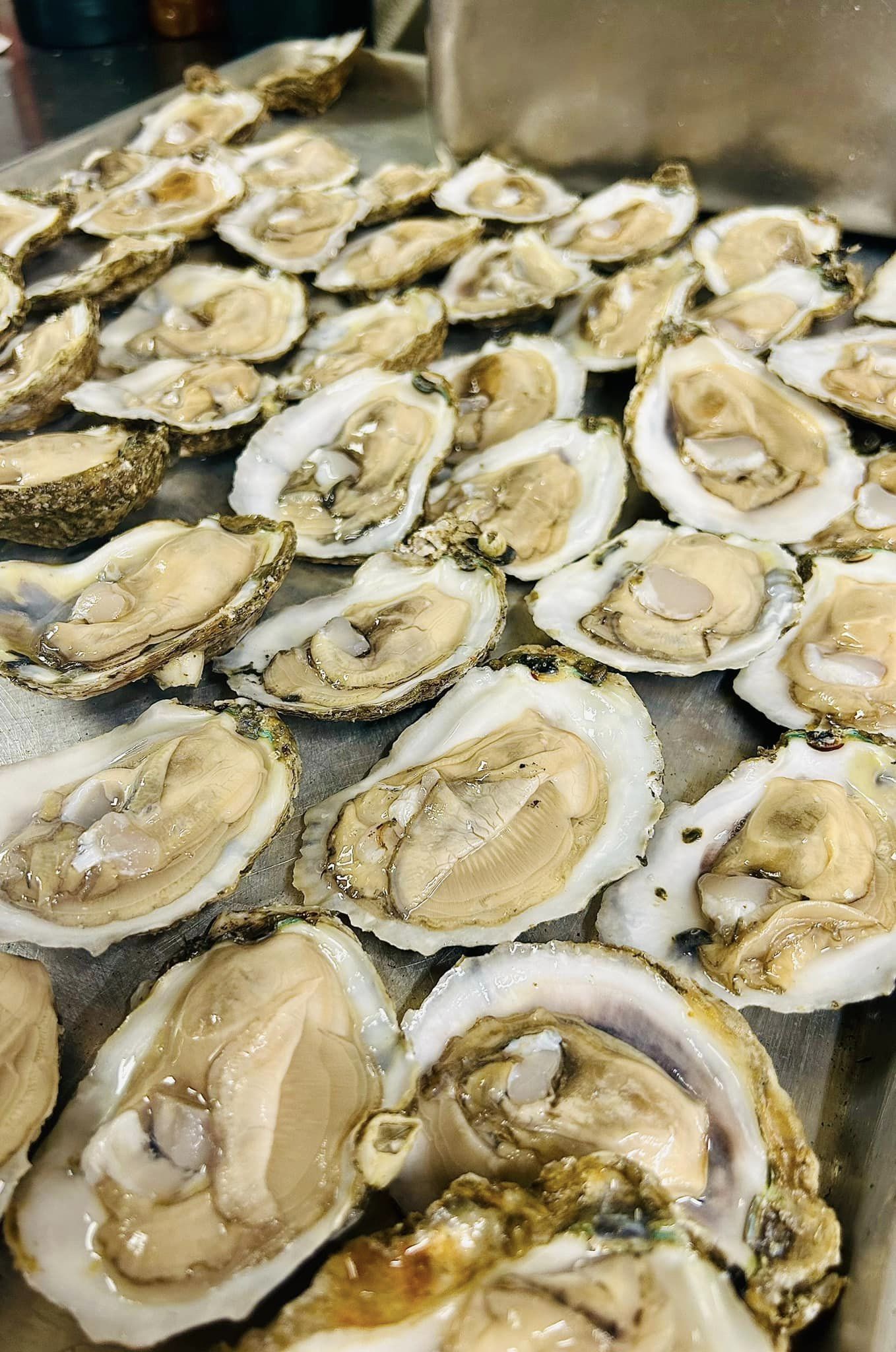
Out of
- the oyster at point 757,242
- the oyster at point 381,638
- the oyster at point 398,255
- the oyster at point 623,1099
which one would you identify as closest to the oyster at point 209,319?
the oyster at point 398,255

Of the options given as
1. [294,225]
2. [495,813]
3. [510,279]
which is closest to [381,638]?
[495,813]

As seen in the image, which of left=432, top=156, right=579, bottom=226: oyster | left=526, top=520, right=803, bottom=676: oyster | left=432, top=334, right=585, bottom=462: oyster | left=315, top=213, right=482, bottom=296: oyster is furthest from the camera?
left=432, top=156, right=579, bottom=226: oyster

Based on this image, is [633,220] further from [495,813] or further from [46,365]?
[495,813]

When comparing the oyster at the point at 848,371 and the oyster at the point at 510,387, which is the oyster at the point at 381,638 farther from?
the oyster at the point at 848,371

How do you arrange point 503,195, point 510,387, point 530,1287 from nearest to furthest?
point 530,1287 < point 510,387 < point 503,195

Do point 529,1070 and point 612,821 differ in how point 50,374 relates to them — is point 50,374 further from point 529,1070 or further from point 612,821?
point 529,1070

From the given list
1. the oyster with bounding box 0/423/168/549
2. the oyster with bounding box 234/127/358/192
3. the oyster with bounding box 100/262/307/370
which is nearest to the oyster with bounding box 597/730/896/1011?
the oyster with bounding box 0/423/168/549

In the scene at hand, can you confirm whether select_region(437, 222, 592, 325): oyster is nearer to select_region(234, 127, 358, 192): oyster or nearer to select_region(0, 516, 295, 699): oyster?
select_region(234, 127, 358, 192): oyster
